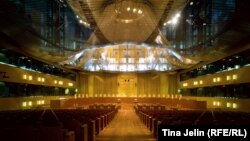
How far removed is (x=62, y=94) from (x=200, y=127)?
149 feet

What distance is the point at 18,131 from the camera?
5.77 metres

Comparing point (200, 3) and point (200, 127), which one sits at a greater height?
point (200, 3)

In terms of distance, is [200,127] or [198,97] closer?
[200,127]

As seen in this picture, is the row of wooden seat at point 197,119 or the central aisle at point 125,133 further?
the central aisle at point 125,133

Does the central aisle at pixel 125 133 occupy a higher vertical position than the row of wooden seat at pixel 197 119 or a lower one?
lower

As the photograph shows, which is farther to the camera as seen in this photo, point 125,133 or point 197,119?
point 125,133

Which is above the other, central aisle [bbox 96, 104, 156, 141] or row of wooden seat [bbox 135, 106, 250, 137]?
row of wooden seat [bbox 135, 106, 250, 137]

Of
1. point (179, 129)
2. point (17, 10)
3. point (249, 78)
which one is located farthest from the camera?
point (249, 78)

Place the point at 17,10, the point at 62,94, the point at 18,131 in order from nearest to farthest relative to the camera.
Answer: the point at 18,131 → the point at 17,10 → the point at 62,94

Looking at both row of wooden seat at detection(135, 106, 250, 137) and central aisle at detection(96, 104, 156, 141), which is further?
central aisle at detection(96, 104, 156, 141)

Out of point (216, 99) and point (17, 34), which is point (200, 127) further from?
point (216, 99)

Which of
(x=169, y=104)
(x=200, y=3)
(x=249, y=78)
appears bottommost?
(x=169, y=104)

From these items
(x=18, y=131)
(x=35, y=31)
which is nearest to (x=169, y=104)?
(x=35, y=31)

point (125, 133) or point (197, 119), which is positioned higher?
point (197, 119)
